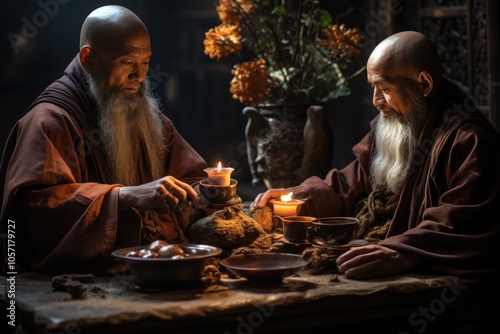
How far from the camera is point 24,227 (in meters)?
4.98

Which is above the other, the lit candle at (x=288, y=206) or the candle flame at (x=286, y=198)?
the candle flame at (x=286, y=198)

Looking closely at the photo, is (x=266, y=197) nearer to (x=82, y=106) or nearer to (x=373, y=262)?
(x=373, y=262)

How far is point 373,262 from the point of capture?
4.70 m

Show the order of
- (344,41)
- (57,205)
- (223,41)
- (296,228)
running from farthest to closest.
→ (223,41) → (344,41) → (296,228) → (57,205)

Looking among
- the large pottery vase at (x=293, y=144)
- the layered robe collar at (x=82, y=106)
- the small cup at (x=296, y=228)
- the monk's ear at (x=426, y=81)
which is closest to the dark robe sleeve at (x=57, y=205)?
the layered robe collar at (x=82, y=106)

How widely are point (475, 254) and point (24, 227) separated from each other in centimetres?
255

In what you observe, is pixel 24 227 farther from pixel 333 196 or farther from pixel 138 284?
pixel 333 196

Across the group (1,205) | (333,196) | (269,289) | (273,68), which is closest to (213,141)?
(273,68)

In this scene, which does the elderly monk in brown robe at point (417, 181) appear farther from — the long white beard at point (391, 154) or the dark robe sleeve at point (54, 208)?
the dark robe sleeve at point (54, 208)

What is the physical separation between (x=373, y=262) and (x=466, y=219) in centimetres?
57

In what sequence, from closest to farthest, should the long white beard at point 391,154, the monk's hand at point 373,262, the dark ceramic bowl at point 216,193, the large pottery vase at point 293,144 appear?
the monk's hand at point 373,262 → the dark ceramic bowl at point 216,193 → the long white beard at point 391,154 → the large pottery vase at point 293,144

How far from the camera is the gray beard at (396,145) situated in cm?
529

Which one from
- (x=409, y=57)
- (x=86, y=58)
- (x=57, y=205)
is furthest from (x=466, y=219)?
(x=86, y=58)

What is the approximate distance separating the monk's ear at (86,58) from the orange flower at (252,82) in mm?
1583
